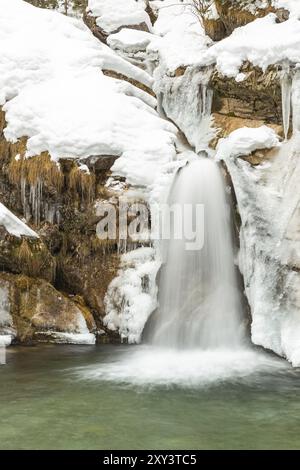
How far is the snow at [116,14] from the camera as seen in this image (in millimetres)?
16750

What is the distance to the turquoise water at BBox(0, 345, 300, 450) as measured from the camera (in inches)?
168

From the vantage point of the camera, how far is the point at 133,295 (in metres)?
9.08

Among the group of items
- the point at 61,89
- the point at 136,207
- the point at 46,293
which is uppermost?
the point at 61,89

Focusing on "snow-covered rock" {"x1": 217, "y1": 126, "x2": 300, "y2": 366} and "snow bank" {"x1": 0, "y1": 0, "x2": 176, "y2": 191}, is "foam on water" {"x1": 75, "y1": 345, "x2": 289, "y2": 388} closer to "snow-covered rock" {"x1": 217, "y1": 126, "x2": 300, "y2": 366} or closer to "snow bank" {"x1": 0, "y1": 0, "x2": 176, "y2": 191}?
"snow-covered rock" {"x1": 217, "y1": 126, "x2": 300, "y2": 366}

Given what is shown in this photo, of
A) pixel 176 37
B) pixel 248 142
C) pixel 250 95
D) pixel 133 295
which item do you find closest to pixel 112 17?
pixel 176 37

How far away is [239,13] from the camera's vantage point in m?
13.4

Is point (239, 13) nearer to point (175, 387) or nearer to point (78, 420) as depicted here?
point (175, 387)

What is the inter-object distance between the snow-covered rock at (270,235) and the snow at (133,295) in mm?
1750

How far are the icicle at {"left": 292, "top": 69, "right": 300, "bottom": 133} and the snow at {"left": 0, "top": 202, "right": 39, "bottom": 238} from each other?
18.0 feet

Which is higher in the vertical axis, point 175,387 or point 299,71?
point 299,71

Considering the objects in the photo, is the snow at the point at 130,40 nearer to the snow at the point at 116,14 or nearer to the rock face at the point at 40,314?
the snow at the point at 116,14

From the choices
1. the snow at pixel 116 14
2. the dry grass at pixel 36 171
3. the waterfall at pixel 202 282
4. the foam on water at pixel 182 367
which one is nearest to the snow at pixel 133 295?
the waterfall at pixel 202 282
